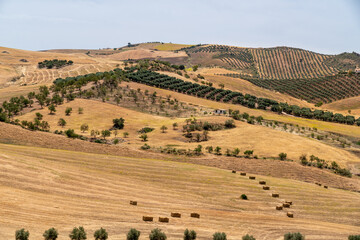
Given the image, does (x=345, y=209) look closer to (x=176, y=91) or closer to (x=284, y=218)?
(x=284, y=218)

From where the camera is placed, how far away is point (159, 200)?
47.7 metres

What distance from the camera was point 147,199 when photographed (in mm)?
47531

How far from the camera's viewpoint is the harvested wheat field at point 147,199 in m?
38.0

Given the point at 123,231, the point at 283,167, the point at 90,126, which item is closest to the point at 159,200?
the point at 123,231

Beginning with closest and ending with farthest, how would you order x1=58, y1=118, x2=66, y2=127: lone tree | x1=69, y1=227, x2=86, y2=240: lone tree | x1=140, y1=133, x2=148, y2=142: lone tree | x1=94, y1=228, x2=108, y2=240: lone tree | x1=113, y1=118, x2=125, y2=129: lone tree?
x1=69, y1=227, x2=86, y2=240: lone tree < x1=94, y1=228, x2=108, y2=240: lone tree < x1=140, y1=133, x2=148, y2=142: lone tree < x1=58, y1=118, x2=66, y2=127: lone tree < x1=113, y1=118, x2=125, y2=129: lone tree

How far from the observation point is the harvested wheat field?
3797 centimetres

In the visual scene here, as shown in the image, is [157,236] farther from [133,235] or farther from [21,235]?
[21,235]

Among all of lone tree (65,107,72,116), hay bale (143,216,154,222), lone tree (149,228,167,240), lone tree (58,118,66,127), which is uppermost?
lone tree (65,107,72,116)

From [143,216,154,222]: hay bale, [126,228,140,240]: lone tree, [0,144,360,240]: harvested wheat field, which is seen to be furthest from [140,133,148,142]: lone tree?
[126,228,140,240]: lone tree

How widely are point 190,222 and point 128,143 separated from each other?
47389 millimetres

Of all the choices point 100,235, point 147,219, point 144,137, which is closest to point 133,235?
point 100,235

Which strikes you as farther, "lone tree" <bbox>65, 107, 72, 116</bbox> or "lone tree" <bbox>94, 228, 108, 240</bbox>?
"lone tree" <bbox>65, 107, 72, 116</bbox>

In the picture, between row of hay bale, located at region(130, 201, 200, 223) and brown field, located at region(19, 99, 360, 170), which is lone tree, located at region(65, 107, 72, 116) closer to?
brown field, located at region(19, 99, 360, 170)

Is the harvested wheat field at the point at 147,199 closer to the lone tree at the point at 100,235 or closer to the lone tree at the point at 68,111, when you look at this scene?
the lone tree at the point at 100,235
